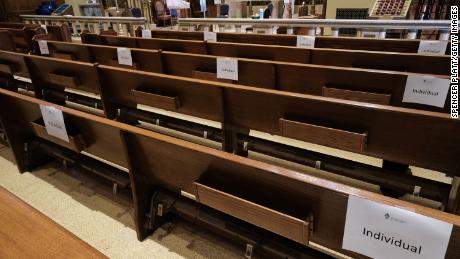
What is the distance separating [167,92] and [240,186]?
0.95 meters

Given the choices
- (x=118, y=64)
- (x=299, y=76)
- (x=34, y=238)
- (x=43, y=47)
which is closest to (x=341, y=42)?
(x=299, y=76)

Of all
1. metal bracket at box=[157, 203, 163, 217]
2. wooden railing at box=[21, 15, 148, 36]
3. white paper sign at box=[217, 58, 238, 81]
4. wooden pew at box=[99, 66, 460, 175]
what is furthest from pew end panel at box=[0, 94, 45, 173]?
wooden railing at box=[21, 15, 148, 36]

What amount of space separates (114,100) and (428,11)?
4.60m

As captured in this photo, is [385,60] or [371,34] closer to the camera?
[385,60]

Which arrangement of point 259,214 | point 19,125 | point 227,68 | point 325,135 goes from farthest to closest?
point 227,68
point 19,125
point 325,135
point 259,214

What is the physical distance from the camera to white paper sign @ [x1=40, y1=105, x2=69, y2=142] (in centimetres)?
128

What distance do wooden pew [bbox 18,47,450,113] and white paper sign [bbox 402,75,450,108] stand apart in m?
0.03

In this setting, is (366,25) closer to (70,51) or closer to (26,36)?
(70,51)

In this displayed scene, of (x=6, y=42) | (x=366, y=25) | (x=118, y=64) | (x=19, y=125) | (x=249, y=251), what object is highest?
(x=366, y=25)

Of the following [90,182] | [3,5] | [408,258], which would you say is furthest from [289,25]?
[3,5]

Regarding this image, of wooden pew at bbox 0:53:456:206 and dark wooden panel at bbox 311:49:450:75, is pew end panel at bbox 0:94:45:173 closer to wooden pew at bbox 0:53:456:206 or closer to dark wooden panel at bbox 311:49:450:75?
wooden pew at bbox 0:53:456:206

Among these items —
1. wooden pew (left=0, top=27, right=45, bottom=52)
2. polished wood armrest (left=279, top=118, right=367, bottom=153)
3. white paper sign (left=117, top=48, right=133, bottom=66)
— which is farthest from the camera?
wooden pew (left=0, top=27, right=45, bottom=52)

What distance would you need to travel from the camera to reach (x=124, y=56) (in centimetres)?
231

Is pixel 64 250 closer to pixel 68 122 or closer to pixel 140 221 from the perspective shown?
pixel 140 221
